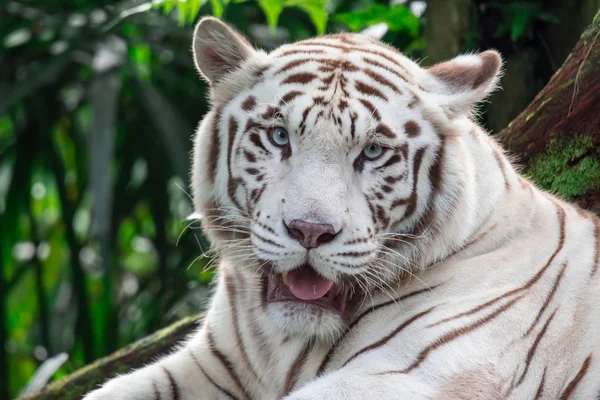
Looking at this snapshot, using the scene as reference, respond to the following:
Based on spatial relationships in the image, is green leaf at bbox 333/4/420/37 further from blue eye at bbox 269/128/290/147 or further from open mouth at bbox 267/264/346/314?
open mouth at bbox 267/264/346/314

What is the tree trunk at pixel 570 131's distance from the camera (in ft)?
10.1

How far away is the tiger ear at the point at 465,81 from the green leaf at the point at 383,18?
1568 millimetres

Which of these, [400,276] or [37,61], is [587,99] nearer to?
[400,276]

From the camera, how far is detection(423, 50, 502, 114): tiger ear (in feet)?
7.75

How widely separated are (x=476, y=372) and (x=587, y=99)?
1435 mm

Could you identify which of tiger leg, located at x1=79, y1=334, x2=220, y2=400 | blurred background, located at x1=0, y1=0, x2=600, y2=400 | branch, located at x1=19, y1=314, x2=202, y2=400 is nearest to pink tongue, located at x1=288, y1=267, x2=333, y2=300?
tiger leg, located at x1=79, y1=334, x2=220, y2=400

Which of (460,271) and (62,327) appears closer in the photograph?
(460,271)

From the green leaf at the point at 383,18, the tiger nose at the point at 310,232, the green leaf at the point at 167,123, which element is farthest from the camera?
the green leaf at the point at 167,123

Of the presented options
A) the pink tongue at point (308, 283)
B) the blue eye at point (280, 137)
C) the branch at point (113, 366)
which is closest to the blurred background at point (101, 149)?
the branch at point (113, 366)

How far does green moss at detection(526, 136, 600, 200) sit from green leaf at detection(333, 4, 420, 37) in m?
1.09

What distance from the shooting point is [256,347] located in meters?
2.45

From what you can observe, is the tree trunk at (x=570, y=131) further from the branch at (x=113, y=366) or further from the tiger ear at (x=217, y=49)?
the branch at (x=113, y=366)

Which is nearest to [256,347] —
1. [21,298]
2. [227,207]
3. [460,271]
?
[227,207]

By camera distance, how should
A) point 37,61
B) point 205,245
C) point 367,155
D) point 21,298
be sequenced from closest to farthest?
point 367,155 → point 205,245 → point 37,61 → point 21,298
